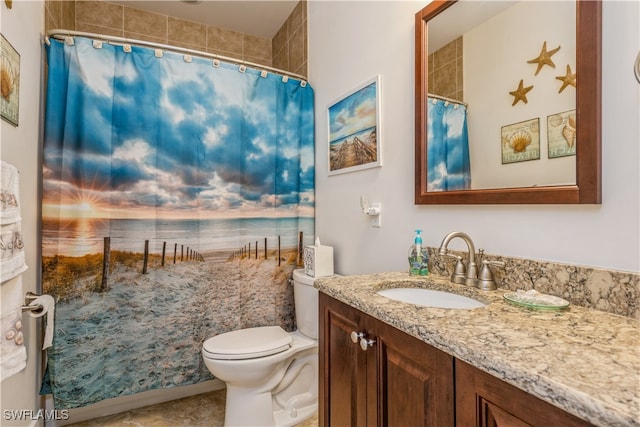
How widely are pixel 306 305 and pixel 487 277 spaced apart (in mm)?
1084

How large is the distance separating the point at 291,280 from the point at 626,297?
65.2 inches

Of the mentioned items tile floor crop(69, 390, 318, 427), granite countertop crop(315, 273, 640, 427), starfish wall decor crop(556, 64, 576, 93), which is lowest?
tile floor crop(69, 390, 318, 427)

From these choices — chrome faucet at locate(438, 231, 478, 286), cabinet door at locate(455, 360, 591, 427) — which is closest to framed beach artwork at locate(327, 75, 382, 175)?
chrome faucet at locate(438, 231, 478, 286)

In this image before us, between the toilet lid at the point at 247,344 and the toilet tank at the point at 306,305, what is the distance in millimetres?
137

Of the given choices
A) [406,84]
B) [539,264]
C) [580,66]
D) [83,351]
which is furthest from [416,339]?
[83,351]

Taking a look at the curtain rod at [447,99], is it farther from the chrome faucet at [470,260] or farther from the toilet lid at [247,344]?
the toilet lid at [247,344]

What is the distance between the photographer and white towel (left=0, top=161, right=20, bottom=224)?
104 cm

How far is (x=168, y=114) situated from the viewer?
1810 mm

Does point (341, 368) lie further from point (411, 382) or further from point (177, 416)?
point (177, 416)

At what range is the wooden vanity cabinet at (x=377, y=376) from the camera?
66 centimetres

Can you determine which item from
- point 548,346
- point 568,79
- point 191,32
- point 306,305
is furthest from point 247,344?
point 191,32

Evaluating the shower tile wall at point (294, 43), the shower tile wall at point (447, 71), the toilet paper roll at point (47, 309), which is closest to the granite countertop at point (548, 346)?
the shower tile wall at point (447, 71)

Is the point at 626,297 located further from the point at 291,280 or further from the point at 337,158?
the point at 291,280

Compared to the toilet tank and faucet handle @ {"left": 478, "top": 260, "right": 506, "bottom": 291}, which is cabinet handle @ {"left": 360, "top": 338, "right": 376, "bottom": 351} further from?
the toilet tank
